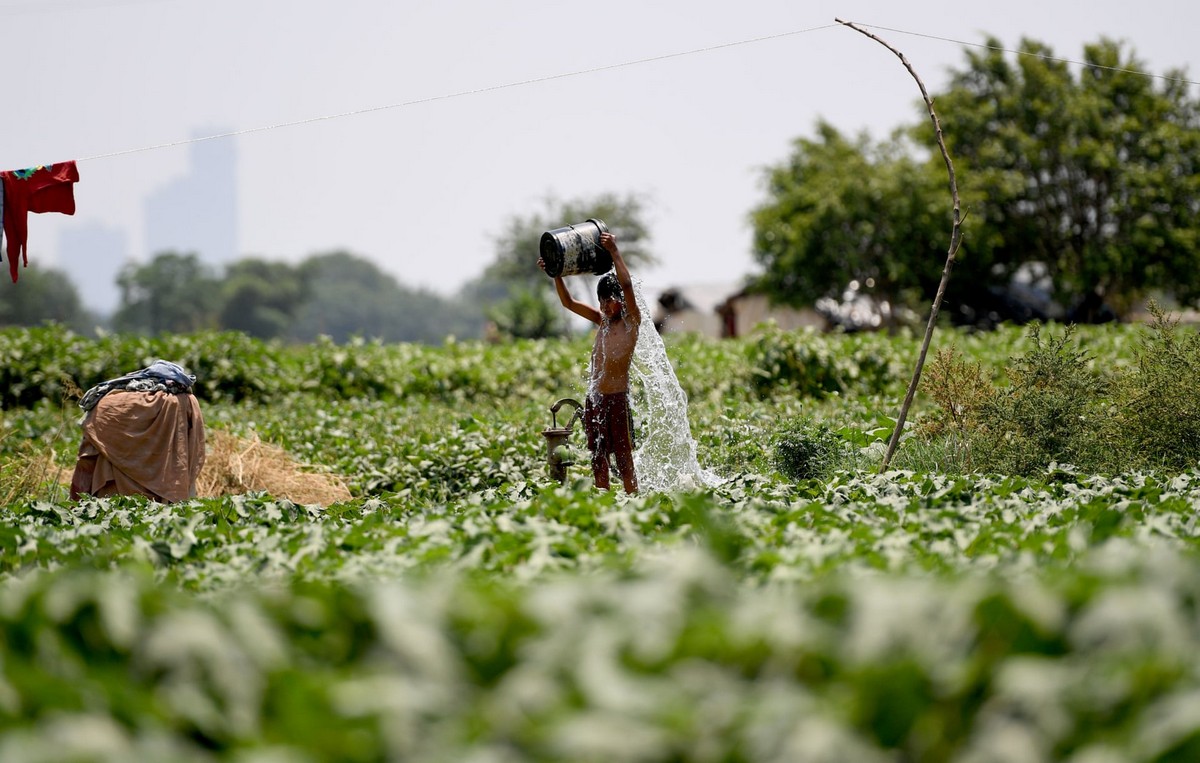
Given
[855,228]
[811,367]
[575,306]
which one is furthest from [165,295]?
[575,306]

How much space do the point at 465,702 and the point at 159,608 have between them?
72 centimetres

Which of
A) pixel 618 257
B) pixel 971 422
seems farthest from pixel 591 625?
pixel 971 422

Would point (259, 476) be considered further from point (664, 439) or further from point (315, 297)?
point (315, 297)

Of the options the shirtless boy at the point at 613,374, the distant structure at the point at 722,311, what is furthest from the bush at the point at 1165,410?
the distant structure at the point at 722,311

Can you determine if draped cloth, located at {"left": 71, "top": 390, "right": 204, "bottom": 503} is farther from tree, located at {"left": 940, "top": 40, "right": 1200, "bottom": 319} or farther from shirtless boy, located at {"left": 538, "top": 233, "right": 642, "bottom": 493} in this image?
tree, located at {"left": 940, "top": 40, "right": 1200, "bottom": 319}

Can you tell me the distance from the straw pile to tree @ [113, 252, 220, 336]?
104 metres

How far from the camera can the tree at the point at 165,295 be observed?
111m

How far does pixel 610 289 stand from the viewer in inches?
291

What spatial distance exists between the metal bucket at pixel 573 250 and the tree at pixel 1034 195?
26012 millimetres

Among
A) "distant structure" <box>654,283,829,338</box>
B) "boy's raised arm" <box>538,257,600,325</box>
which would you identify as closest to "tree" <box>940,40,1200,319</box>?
"distant structure" <box>654,283,829,338</box>

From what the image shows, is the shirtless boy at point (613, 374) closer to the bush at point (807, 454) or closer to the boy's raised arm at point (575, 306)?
the boy's raised arm at point (575, 306)

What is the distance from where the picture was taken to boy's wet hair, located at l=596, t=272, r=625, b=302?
7.38 m

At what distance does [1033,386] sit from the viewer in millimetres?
7754

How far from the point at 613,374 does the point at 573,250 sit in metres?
0.86
